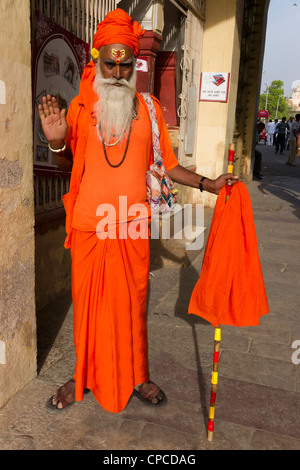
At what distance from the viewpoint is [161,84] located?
7.39 metres

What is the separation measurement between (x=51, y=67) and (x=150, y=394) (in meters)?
2.81

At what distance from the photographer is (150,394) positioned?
9.15ft

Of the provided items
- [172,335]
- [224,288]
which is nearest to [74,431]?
[224,288]

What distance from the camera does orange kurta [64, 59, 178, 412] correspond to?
8.10 ft

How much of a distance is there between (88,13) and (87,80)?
2.17 metres

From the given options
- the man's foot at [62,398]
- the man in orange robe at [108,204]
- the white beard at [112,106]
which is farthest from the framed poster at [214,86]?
the man's foot at [62,398]

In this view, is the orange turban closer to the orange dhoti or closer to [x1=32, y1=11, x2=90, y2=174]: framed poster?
the orange dhoti

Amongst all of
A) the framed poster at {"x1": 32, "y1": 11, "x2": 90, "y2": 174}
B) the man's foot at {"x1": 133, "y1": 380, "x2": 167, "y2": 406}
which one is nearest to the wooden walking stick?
the man's foot at {"x1": 133, "y1": 380, "x2": 167, "y2": 406}

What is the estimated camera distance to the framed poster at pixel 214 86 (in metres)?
8.32

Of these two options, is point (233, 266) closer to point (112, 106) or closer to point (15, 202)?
point (112, 106)

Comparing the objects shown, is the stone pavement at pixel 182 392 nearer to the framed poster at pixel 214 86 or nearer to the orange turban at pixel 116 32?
the orange turban at pixel 116 32

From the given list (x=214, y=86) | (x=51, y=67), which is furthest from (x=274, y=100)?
(x=51, y=67)

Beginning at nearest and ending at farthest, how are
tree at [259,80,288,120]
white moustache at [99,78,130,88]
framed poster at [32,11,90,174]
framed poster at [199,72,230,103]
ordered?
white moustache at [99,78,130,88] → framed poster at [32,11,90,174] → framed poster at [199,72,230,103] → tree at [259,80,288,120]

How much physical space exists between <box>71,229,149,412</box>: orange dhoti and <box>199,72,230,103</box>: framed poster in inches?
256
